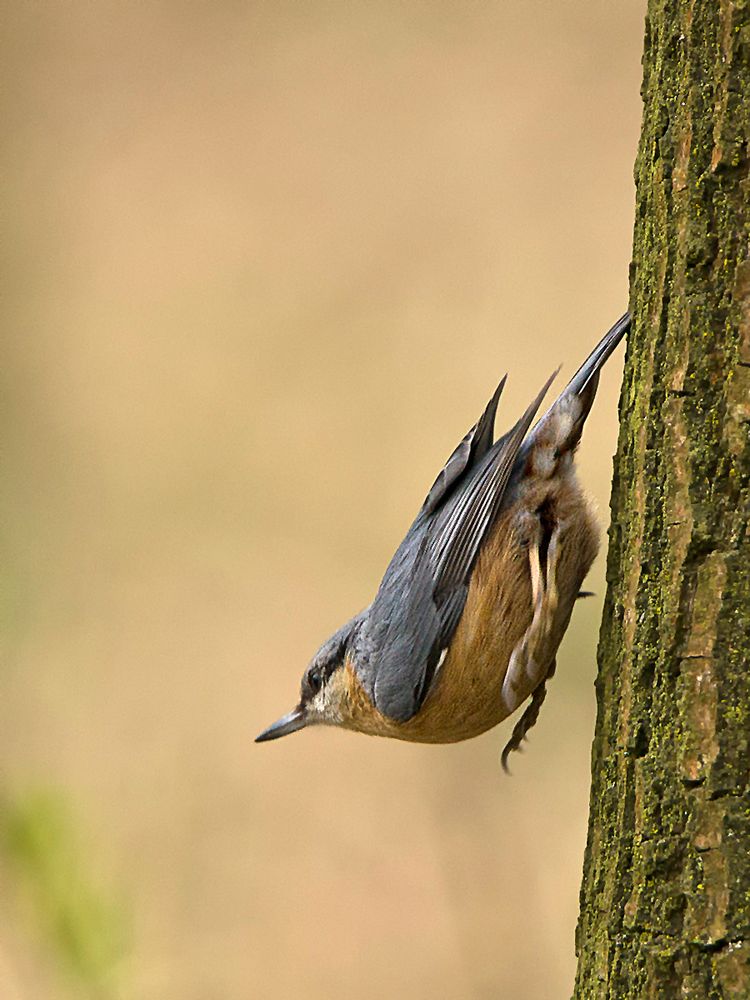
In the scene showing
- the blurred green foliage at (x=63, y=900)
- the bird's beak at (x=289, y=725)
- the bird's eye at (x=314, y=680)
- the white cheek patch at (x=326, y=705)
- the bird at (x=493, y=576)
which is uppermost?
the bird at (x=493, y=576)

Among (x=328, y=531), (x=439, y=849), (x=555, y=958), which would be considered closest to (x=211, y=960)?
(x=439, y=849)

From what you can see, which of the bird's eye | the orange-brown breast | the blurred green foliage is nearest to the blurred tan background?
the bird's eye

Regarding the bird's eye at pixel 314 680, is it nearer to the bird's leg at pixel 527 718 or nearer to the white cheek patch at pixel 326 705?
the white cheek patch at pixel 326 705

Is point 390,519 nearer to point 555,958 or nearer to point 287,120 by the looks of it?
point 555,958

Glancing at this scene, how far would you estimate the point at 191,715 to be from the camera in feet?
20.2

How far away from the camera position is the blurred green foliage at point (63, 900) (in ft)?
9.07

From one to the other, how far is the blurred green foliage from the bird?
0.94 m

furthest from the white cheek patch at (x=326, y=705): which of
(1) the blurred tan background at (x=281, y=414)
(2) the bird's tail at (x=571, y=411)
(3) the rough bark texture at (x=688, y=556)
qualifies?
(3) the rough bark texture at (x=688, y=556)

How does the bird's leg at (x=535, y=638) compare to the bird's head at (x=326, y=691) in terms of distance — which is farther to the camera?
the bird's head at (x=326, y=691)

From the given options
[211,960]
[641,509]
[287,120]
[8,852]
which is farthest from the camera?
[287,120]

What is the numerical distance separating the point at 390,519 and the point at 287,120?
3.07 metres

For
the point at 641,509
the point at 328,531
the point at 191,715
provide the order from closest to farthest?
1. the point at 641,509
2. the point at 191,715
3. the point at 328,531

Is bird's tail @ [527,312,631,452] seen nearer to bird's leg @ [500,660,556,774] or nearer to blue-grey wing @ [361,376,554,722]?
blue-grey wing @ [361,376,554,722]

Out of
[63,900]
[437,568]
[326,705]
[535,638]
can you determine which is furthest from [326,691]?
[63,900]
